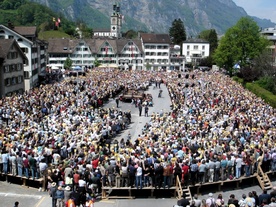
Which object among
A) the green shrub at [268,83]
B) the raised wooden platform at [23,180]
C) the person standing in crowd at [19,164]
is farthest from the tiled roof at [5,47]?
the green shrub at [268,83]

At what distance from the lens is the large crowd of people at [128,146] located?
2034 centimetres

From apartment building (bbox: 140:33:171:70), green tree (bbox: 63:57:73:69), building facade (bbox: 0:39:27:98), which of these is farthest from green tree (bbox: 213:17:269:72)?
building facade (bbox: 0:39:27:98)

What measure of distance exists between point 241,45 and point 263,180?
6266 cm

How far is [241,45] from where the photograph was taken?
81.4 m

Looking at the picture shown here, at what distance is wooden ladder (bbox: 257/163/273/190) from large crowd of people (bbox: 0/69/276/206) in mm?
373

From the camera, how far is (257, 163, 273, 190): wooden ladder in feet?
74.3

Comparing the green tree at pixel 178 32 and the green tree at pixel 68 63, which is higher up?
the green tree at pixel 178 32

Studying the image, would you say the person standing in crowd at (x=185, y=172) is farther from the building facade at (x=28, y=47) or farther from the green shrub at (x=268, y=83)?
the building facade at (x=28, y=47)

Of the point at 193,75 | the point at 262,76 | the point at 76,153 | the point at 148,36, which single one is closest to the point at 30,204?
the point at 76,153

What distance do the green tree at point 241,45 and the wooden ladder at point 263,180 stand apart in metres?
60.0

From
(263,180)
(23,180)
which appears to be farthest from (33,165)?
(263,180)

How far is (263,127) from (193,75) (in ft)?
158

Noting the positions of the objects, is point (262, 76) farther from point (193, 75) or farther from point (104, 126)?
point (104, 126)

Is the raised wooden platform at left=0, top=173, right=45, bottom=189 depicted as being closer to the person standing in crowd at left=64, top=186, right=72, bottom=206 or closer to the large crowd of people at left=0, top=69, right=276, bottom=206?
the large crowd of people at left=0, top=69, right=276, bottom=206
